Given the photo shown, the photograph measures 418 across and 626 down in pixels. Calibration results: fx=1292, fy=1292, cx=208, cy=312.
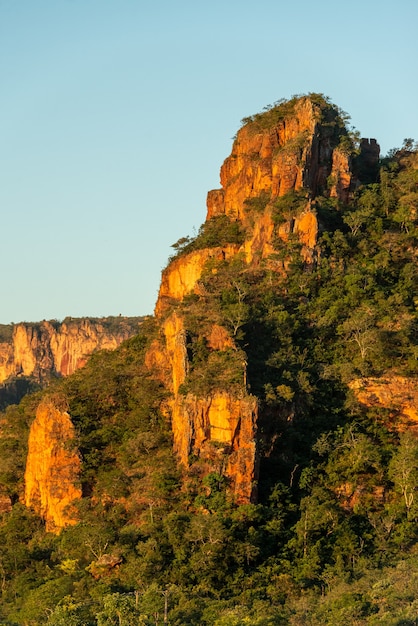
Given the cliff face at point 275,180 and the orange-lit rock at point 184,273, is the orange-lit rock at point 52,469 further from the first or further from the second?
the orange-lit rock at point 184,273

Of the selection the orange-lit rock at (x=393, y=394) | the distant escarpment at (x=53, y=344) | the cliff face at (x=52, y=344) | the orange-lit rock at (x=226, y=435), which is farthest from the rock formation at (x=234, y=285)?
the cliff face at (x=52, y=344)

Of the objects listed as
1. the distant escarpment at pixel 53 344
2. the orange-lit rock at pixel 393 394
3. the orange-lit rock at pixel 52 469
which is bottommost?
the orange-lit rock at pixel 52 469

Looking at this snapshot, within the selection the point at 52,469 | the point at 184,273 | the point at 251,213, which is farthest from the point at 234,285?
the point at 52,469

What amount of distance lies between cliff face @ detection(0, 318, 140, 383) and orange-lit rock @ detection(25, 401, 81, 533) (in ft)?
203

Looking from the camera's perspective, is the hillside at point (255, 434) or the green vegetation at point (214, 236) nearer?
the hillside at point (255, 434)

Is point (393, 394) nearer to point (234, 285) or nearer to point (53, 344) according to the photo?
point (234, 285)

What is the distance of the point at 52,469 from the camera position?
4594 centimetres

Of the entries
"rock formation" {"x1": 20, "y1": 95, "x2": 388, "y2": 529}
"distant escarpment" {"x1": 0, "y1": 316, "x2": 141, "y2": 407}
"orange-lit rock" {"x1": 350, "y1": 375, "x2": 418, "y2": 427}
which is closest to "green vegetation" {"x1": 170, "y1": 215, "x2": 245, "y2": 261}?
"rock formation" {"x1": 20, "y1": 95, "x2": 388, "y2": 529}

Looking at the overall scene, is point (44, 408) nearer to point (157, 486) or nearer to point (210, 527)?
point (157, 486)

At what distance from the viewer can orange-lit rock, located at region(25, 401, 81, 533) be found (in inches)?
1777

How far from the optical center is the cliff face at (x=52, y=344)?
110125 millimetres

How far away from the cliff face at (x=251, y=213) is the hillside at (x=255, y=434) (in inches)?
3.6

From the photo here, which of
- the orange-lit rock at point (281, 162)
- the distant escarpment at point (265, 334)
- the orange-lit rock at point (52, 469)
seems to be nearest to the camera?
the distant escarpment at point (265, 334)

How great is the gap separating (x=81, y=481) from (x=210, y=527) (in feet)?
21.8
